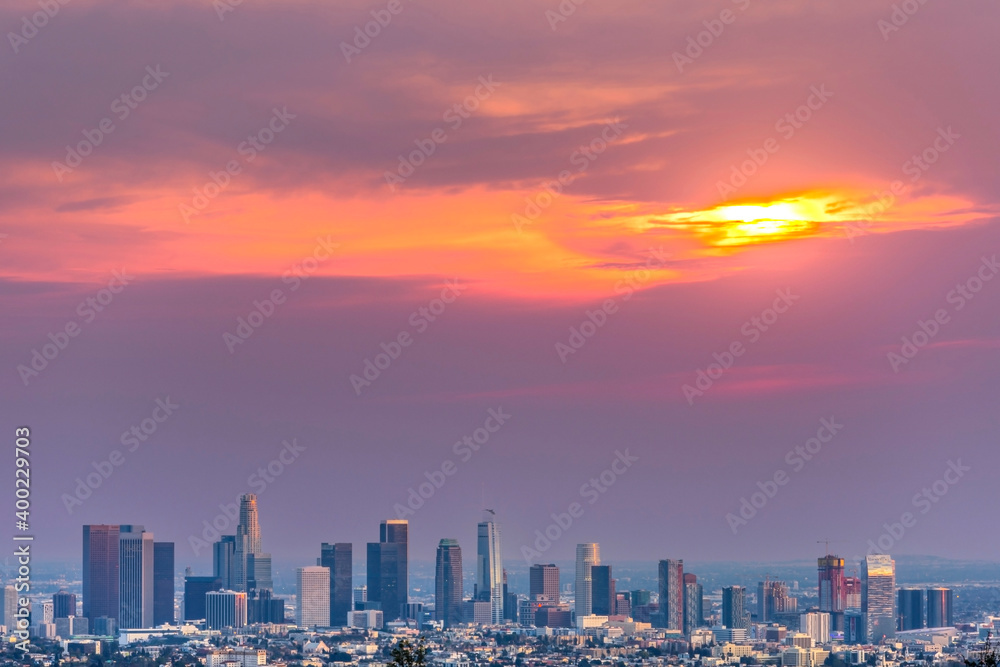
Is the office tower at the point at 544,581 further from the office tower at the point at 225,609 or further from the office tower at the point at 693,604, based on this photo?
the office tower at the point at 225,609

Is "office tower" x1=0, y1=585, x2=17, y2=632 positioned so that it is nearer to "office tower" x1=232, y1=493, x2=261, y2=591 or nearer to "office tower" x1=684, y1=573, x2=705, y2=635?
"office tower" x1=684, y1=573, x2=705, y2=635

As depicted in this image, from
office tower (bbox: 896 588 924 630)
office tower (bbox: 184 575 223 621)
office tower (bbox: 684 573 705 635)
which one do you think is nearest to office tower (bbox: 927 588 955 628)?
office tower (bbox: 896 588 924 630)

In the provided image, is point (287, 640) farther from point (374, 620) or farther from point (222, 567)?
point (222, 567)

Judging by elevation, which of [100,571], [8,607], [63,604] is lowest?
[63,604]

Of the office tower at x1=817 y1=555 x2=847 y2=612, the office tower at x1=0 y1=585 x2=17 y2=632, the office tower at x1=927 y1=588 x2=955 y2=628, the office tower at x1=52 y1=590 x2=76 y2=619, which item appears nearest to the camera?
the office tower at x1=0 y1=585 x2=17 y2=632

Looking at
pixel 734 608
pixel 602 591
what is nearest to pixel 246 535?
pixel 602 591

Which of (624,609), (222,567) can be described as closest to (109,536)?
(222,567)

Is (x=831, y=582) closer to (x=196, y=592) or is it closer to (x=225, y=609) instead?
(x=225, y=609)
